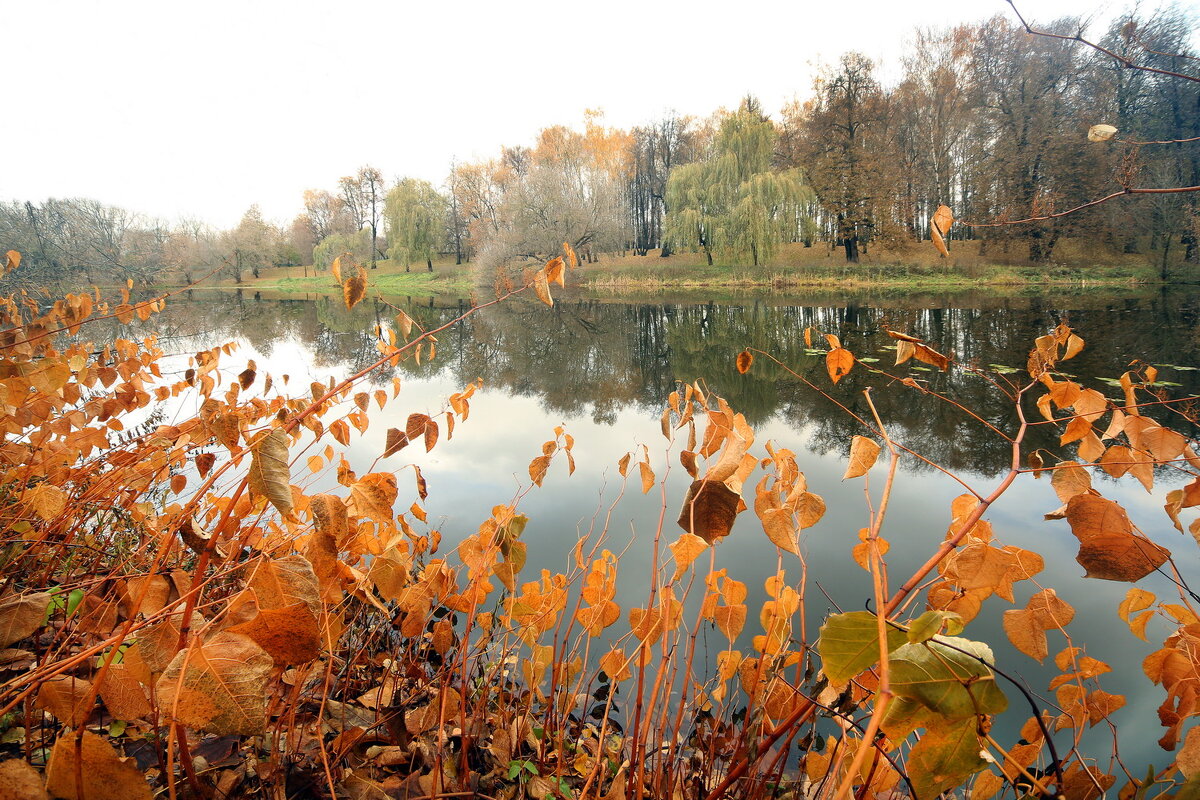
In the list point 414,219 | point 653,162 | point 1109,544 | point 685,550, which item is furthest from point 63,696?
point 653,162

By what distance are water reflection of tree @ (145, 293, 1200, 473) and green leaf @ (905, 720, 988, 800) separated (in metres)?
4.40

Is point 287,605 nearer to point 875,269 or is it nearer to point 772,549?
point 772,549

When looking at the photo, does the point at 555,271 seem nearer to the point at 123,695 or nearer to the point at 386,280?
the point at 123,695

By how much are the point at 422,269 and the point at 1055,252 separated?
3068 centimetres

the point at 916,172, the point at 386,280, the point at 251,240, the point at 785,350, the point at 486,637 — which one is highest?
the point at 916,172

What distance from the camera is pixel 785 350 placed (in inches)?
355

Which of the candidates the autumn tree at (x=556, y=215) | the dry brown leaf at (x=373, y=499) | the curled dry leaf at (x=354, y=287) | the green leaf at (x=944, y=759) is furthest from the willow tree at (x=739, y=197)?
the green leaf at (x=944, y=759)

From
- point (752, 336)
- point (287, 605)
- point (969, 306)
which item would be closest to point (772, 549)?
point (287, 605)

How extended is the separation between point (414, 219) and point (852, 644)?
33.2 m

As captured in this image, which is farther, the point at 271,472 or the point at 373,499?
the point at 373,499

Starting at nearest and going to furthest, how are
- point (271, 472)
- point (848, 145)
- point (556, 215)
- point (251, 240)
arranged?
point (271, 472), point (848, 145), point (556, 215), point (251, 240)

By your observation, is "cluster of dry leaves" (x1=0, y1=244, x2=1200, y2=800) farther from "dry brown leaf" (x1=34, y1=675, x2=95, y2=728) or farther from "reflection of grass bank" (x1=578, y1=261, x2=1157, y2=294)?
"reflection of grass bank" (x1=578, y1=261, x2=1157, y2=294)

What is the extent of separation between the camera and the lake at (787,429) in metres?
2.74

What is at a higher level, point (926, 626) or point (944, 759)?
point (926, 626)
